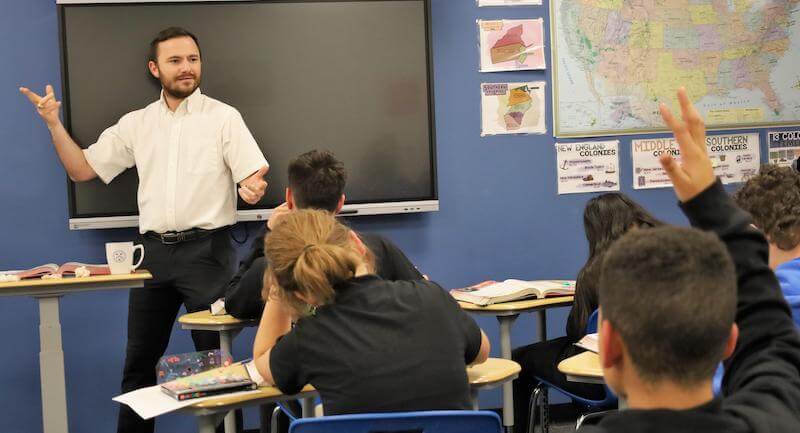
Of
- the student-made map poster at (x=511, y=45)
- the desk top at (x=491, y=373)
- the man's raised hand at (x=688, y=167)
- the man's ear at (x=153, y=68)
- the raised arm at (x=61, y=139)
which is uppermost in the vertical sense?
Answer: the student-made map poster at (x=511, y=45)

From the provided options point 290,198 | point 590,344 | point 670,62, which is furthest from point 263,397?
point 670,62

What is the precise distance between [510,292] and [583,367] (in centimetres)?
124

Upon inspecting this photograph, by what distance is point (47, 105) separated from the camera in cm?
409

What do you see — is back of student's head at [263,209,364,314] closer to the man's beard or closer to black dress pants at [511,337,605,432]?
black dress pants at [511,337,605,432]

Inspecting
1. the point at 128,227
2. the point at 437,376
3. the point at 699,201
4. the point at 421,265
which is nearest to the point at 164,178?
the point at 128,227

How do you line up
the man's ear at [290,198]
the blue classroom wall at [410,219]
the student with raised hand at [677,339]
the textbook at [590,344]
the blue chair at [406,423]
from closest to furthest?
the student with raised hand at [677,339] < the blue chair at [406,423] < the textbook at [590,344] < the man's ear at [290,198] < the blue classroom wall at [410,219]

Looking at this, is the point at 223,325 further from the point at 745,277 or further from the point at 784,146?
the point at 784,146

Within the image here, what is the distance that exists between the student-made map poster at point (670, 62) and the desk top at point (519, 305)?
148cm

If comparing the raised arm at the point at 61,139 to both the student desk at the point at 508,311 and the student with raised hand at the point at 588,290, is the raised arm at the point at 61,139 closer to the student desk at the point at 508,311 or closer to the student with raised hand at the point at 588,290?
the student desk at the point at 508,311

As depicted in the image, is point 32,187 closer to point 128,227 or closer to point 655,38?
point 128,227

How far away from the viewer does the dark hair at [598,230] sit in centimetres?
333

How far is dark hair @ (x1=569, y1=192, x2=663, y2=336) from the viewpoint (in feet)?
10.9

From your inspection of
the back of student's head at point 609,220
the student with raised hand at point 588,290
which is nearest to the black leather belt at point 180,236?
the student with raised hand at point 588,290

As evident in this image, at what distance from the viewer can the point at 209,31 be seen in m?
4.49
